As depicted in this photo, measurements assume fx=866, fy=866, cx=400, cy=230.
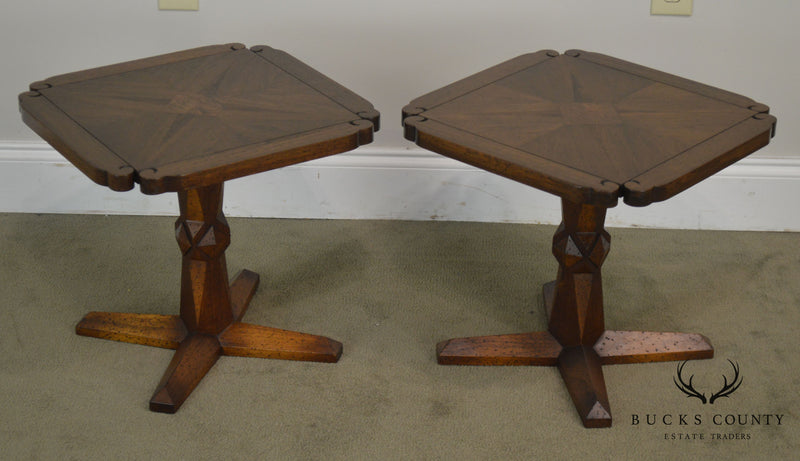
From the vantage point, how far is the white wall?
2.13 m

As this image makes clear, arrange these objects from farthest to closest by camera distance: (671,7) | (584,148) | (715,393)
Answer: (671,7) → (715,393) → (584,148)

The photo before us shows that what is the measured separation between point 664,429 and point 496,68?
0.80 meters

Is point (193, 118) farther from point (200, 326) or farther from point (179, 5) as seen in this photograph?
point (179, 5)

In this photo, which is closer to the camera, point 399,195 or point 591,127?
point 591,127

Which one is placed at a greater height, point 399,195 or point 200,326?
point 399,195

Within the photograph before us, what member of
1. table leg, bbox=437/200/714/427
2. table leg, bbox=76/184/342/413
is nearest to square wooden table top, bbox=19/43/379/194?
table leg, bbox=76/184/342/413

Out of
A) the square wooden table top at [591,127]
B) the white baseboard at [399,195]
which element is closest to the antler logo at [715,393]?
the square wooden table top at [591,127]

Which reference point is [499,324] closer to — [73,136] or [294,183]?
[294,183]

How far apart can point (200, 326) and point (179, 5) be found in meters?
0.84

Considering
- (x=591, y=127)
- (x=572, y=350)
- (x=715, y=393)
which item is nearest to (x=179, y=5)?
(x=591, y=127)

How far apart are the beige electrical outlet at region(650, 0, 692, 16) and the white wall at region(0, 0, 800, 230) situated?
0.02 m

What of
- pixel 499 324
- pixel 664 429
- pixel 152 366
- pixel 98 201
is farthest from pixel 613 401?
pixel 98 201

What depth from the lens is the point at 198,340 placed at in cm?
180

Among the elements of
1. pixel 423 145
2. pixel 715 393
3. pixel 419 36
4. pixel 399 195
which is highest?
pixel 419 36
